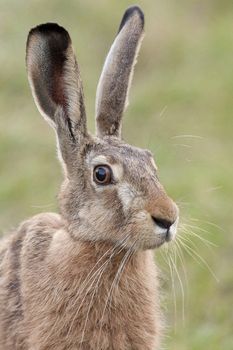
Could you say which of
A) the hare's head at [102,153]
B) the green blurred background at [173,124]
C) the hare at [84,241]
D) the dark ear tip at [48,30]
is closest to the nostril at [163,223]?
the hare's head at [102,153]

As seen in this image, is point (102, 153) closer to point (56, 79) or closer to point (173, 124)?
point (56, 79)

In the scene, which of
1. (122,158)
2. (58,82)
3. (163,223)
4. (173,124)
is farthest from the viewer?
(173,124)

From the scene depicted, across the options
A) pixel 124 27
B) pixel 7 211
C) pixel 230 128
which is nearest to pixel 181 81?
pixel 230 128

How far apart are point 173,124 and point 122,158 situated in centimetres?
469

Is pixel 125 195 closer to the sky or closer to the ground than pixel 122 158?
closer to the ground

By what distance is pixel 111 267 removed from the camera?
268 inches

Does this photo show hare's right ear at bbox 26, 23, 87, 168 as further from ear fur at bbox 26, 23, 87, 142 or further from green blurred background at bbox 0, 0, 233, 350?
green blurred background at bbox 0, 0, 233, 350

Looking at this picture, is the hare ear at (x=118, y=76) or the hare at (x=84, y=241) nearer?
the hare at (x=84, y=241)

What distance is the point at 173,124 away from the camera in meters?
11.3

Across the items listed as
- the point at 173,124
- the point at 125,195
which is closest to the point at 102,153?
the point at 125,195

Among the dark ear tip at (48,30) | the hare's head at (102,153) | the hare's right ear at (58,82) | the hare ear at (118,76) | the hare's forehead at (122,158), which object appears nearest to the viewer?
the hare's head at (102,153)

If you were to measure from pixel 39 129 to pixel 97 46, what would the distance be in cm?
206

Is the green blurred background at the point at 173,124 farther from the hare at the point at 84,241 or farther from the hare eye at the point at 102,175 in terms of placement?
the hare eye at the point at 102,175

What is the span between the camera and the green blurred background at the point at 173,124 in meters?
8.66
